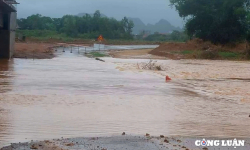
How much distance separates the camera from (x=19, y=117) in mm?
11148

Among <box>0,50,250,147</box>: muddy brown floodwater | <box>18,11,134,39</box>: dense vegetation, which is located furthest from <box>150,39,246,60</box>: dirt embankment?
<box>18,11,134,39</box>: dense vegetation

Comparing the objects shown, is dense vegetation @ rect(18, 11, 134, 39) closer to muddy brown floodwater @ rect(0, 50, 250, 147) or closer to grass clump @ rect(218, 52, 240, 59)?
grass clump @ rect(218, 52, 240, 59)

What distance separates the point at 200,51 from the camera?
53844 mm

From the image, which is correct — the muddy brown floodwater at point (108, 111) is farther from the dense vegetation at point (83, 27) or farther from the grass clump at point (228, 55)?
the dense vegetation at point (83, 27)

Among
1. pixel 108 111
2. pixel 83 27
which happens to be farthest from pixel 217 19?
pixel 83 27

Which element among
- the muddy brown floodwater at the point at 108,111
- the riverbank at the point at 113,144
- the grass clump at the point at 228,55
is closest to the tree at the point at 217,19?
the grass clump at the point at 228,55

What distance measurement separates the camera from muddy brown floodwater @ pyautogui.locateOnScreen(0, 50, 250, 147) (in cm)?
982

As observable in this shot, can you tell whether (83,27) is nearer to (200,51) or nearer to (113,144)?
(200,51)

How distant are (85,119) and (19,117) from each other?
162cm

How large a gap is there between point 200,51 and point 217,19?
7109 millimetres

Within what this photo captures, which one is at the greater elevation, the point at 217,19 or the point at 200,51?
the point at 217,19

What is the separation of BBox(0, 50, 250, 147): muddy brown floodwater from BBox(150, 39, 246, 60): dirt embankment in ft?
102

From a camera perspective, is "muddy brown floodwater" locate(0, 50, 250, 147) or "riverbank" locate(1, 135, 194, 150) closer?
"riverbank" locate(1, 135, 194, 150)

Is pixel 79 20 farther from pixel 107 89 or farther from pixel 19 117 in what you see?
pixel 19 117
